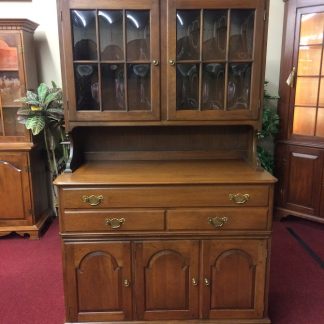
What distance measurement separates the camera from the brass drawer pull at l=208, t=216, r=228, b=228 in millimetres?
1691

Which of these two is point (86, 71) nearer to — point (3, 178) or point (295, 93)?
point (3, 178)

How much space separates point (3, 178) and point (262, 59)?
229cm

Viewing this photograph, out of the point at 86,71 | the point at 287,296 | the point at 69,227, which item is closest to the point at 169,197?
the point at 69,227

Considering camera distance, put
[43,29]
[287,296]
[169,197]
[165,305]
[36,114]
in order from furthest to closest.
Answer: [43,29] → [36,114] → [287,296] → [165,305] → [169,197]

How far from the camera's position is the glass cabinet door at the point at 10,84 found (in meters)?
2.70

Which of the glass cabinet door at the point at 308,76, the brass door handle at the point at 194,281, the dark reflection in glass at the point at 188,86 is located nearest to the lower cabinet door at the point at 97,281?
the brass door handle at the point at 194,281

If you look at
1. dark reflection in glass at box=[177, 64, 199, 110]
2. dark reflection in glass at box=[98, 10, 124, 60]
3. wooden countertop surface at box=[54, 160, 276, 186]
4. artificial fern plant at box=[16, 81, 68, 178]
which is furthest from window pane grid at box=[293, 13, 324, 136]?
artificial fern plant at box=[16, 81, 68, 178]

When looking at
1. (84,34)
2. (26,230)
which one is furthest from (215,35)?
(26,230)

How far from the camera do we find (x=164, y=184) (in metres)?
1.65

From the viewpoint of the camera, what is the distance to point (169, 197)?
1666mm

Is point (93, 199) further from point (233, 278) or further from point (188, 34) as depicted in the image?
point (188, 34)

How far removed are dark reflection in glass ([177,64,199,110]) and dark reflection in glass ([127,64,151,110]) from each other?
0.16 metres

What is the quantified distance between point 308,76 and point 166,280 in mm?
2280

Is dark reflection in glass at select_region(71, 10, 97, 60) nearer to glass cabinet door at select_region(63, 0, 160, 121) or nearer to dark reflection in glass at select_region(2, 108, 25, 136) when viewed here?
glass cabinet door at select_region(63, 0, 160, 121)
